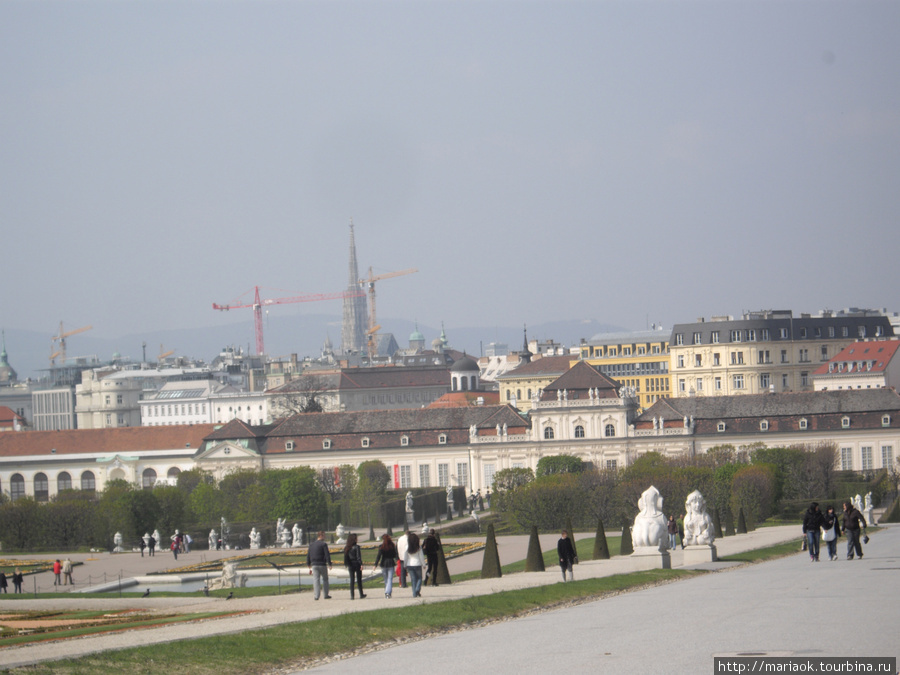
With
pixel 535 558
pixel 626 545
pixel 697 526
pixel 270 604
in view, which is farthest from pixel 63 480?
pixel 270 604

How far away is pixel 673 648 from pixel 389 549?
13.3m

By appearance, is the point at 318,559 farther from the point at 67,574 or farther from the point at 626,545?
the point at 67,574

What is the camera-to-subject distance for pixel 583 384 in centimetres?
11738

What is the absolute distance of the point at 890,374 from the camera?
440ft

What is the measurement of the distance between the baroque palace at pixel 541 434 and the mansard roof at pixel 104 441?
1218 millimetres

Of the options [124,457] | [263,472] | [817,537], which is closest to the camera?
[817,537]

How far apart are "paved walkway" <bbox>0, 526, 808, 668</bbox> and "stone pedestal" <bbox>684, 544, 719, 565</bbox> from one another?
1.55ft

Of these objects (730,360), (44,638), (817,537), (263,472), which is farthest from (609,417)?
(44,638)

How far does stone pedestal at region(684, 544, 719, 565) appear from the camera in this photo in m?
45.3

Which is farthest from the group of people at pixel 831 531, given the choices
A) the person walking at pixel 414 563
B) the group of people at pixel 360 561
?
the person walking at pixel 414 563

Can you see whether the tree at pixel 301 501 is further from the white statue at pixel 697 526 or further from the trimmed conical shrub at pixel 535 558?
the white statue at pixel 697 526

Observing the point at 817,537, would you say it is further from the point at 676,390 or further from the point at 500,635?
the point at 676,390

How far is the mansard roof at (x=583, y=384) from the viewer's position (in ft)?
382

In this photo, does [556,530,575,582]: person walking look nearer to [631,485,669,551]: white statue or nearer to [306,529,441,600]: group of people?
[631,485,669,551]: white statue
